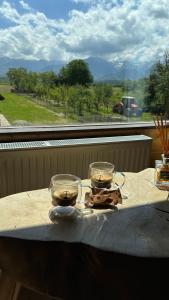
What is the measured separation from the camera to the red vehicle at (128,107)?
2.96 m

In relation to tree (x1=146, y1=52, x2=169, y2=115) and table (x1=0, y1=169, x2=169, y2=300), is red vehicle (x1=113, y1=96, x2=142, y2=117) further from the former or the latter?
table (x1=0, y1=169, x2=169, y2=300)

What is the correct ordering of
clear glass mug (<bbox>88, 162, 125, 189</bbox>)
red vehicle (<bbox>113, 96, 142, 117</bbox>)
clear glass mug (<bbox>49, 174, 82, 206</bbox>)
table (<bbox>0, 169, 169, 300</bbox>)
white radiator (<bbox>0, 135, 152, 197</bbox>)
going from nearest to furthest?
table (<bbox>0, 169, 169, 300</bbox>), clear glass mug (<bbox>49, 174, 82, 206</bbox>), clear glass mug (<bbox>88, 162, 125, 189</bbox>), white radiator (<bbox>0, 135, 152, 197</bbox>), red vehicle (<bbox>113, 96, 142, 117</bbox>)

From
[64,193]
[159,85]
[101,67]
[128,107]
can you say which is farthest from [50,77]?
[64,193]

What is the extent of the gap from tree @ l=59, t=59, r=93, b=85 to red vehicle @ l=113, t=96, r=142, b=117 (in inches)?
15.5

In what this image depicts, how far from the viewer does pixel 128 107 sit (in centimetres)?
301

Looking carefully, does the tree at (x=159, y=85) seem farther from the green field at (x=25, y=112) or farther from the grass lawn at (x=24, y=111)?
the grass lawn at (x=24, y=111)

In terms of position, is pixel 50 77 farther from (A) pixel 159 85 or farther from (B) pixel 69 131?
(A) pixel 159 85

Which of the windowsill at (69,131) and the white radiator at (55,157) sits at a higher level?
the windowsill at (69,131)

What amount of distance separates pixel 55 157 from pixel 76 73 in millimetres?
808

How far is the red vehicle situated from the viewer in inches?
116

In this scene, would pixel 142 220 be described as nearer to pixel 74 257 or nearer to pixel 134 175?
pixel 74 257

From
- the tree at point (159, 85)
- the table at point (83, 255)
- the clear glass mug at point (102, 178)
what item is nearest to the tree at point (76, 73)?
the tree at point (159, 85)

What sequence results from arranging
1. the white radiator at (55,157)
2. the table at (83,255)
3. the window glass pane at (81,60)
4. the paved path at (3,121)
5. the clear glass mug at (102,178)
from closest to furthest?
the table at (83,255), the clear glass mug at (102,178), the white radiator at (55,157), the window glass pane at (81,60), the paved path at (3,121)

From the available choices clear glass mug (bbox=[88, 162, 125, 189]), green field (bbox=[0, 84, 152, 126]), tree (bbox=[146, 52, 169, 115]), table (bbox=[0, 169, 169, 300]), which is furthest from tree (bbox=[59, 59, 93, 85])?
table (bbox=[0, 169, 169, 300])
